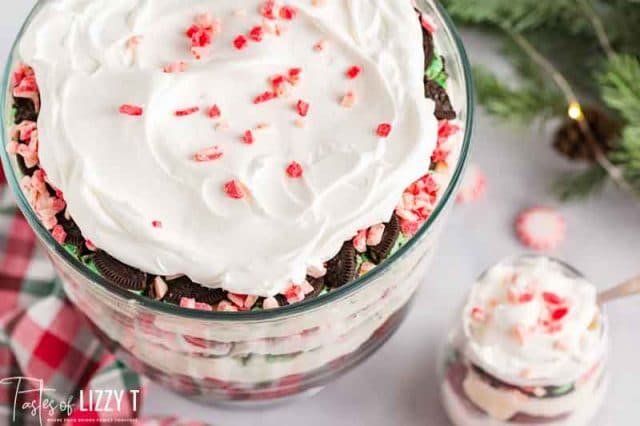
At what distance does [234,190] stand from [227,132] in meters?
0.09

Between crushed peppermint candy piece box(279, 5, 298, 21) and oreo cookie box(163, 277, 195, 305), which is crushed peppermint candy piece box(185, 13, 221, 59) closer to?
crushed peppermint candy piece box(279, 5, 298, 21)

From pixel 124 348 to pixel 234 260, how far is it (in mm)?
307

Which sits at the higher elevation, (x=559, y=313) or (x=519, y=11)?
(x=519, y=11)

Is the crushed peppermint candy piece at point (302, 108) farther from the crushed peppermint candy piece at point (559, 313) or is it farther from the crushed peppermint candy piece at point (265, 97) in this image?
the crushed peppermint candy piece at point (559, 313)

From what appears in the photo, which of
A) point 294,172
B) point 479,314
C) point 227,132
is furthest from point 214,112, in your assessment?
point 479,314

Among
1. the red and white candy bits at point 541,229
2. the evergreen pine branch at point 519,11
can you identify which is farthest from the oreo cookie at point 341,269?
the evergreen pine branch at point 519,11

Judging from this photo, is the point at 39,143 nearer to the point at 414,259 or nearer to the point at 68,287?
the point at 68,287

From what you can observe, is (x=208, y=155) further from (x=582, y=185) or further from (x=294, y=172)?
(x=582, y=185)

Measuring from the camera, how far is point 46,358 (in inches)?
61.2

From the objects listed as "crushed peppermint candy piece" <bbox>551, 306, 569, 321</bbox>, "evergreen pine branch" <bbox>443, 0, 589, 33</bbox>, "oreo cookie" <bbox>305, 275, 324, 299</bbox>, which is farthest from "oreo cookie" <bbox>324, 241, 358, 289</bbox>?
"evergreen pine branch" <bbox>443, 0, 589, 33</bbox>

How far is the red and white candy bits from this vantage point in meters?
1.70

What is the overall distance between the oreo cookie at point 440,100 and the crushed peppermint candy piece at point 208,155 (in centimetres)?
27

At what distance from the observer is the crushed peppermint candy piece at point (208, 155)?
115cm

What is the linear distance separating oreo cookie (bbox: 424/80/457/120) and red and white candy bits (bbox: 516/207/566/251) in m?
0.53
